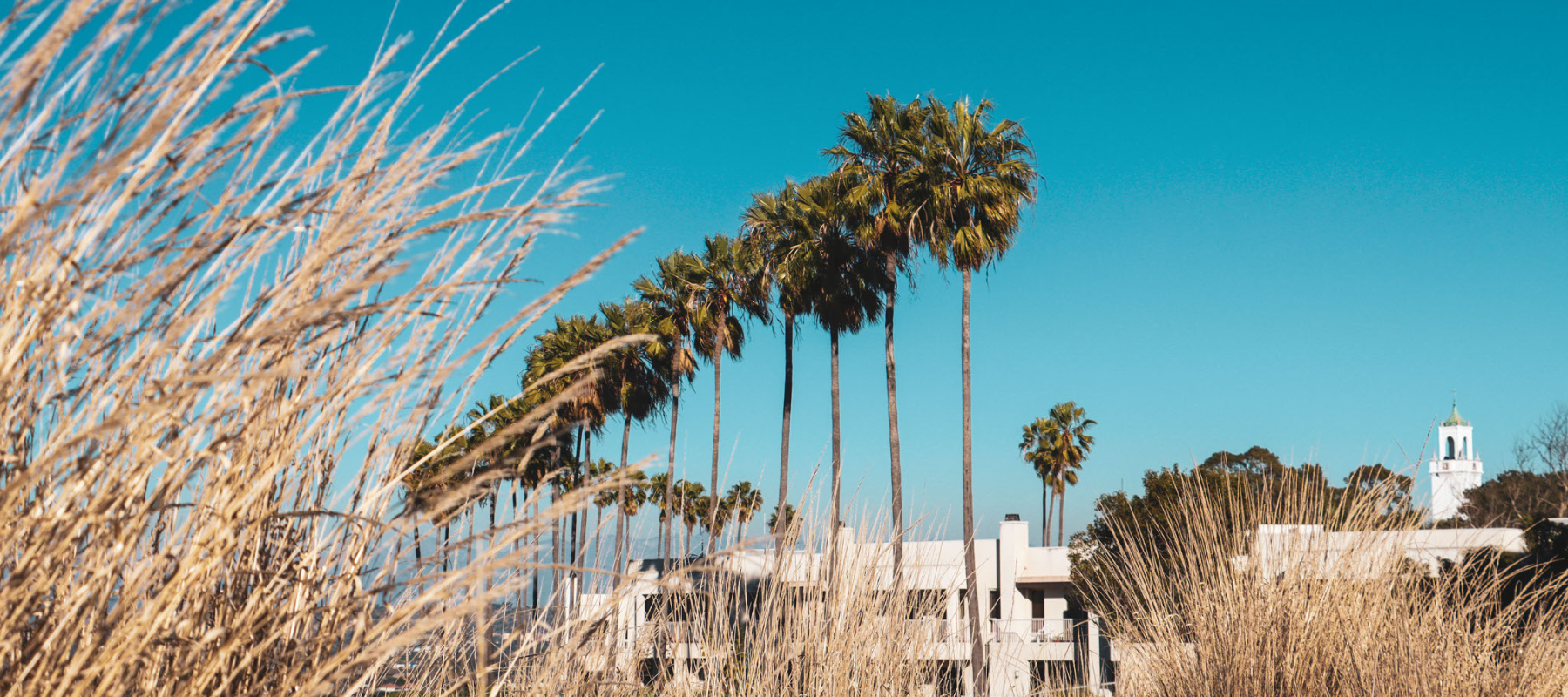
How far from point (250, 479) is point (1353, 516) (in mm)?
4590

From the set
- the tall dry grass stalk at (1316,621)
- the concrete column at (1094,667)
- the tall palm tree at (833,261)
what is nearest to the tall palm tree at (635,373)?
the tall palm tree at (833,261)

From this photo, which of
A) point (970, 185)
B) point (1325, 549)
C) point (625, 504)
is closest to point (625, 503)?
point (625, 504)

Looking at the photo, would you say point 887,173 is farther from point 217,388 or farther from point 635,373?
point 217,388

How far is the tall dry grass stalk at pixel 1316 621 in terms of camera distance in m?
3.96

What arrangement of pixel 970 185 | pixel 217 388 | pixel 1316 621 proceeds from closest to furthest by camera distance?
pixel 217 388
pixel 1316 621
pixel 970 185

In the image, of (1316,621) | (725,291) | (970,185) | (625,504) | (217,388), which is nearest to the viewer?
(217,388)

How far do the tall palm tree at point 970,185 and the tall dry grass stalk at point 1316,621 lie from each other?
1093 centimetres

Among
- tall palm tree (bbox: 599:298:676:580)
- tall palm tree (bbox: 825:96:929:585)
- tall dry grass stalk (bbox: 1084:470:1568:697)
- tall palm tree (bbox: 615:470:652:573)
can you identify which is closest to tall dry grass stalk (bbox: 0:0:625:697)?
tall palm tree (bbox: 615:470:652:573)

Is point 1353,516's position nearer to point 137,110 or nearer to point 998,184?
point 137,110

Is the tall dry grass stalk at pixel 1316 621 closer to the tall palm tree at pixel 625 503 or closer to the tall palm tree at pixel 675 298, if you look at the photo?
the tall palm tree at pixel 625 503

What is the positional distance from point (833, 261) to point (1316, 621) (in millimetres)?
14219

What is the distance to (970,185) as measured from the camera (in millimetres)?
15469

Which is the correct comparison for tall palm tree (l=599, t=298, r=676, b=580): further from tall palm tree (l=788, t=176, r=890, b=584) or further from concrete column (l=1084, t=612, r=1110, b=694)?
concrete column (l=1084, t=612, r=1110, b=694)

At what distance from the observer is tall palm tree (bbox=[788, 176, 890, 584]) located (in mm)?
17734
